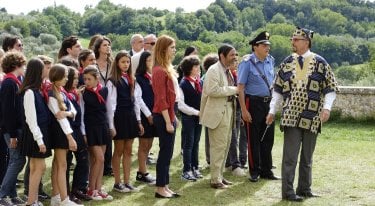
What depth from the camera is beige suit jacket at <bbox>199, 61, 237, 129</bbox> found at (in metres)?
7.18

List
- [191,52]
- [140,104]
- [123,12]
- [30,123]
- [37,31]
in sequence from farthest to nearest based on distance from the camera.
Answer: [123,12]
[37,31]
[191,52]
[140,104]
[30,123]

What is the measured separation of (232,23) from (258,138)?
3023 inches

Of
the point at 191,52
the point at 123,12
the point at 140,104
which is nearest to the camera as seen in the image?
the point at 140,104

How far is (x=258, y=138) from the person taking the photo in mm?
7879

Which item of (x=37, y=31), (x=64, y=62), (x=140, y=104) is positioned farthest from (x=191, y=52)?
(x=37, y=31)

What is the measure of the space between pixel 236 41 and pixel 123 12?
20351mm

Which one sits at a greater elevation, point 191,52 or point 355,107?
point 191,52

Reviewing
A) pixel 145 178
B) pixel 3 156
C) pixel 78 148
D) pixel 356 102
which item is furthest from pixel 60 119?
pixel 356 102

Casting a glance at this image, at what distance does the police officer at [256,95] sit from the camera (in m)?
7.74

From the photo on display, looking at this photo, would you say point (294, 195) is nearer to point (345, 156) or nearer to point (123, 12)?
point (345, 156)

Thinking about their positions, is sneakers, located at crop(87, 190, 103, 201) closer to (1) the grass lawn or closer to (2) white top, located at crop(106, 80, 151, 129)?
(1) the grass lawn

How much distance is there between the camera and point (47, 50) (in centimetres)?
4522

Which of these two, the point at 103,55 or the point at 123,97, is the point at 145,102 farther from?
the point at 103,55

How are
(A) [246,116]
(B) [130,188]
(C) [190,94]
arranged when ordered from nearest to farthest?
(B) [130,188], (A) [246,116], (C) [190,94]
